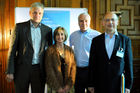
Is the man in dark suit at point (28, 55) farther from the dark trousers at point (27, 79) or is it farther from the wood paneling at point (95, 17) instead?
the wood paneling at point (95, 17)

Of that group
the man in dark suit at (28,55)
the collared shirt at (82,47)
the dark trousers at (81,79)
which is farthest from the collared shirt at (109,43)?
the man in dark suit at (28,55)

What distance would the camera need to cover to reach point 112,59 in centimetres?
166

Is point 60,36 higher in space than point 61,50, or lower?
higher

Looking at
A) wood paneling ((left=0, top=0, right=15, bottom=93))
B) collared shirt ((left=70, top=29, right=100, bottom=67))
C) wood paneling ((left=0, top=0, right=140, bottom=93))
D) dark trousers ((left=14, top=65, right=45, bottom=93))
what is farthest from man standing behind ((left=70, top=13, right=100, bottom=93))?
wood paneling ((left=0, top=0, right=15, bottom=93))

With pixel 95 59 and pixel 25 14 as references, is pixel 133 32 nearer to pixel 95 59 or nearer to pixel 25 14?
pixel 95 59

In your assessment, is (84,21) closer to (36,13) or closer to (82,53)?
(82,53)

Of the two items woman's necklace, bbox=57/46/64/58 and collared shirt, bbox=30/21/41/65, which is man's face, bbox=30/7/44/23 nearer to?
collared shirt, bbox=30/21/41/65

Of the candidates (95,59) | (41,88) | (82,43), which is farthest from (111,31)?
(41,88)

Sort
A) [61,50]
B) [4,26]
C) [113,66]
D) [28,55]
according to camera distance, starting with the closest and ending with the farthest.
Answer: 1. [113,66]
2. [28,55]
3. [61,50]
4. [4,26]

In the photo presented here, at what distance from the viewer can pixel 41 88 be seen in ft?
6.35

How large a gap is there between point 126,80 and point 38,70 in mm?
A: 1066

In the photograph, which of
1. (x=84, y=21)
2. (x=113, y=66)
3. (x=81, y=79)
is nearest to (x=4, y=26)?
(x=84, y=21)

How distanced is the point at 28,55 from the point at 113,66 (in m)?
1.01

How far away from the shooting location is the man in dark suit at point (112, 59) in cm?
166
